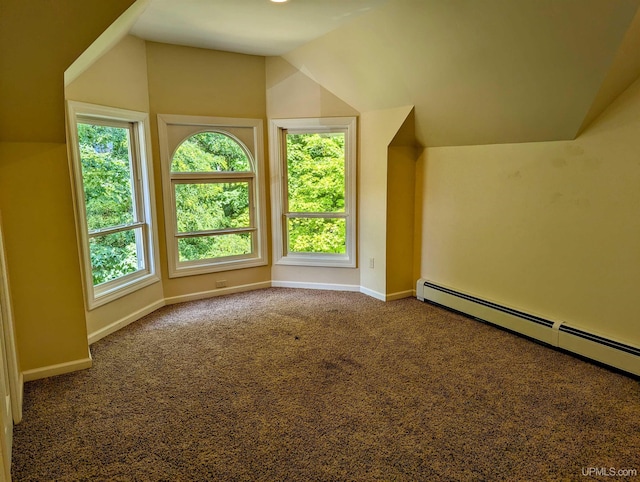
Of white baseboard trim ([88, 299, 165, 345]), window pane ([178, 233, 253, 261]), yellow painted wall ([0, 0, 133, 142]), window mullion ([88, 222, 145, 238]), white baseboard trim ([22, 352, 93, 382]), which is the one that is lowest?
white baseboard trim ([22, 352, 93, 382])

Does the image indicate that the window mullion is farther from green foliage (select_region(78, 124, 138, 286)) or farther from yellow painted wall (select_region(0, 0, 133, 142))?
yellow painted wall (select_region(0, 0, 133, 142))

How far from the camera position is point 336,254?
4754 mm

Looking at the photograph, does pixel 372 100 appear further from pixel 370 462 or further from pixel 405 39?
pixel 370 462

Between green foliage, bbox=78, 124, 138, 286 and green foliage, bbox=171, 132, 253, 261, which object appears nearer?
green foliage, bbox=78, 124, 138, 286

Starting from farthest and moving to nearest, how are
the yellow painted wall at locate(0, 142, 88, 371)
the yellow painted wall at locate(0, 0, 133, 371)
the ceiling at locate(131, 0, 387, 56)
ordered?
1. the ceiling at locate(131, 0, 387, 56)
2. the yellow painted wall at locate(0, 142, 88, 371)
3. the yellow painted wall at locate(0, 0, 133, 371)

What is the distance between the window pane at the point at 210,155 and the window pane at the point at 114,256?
824mm

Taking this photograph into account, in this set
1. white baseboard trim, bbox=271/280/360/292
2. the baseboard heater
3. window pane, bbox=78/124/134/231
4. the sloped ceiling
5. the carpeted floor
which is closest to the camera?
the carpeted floor

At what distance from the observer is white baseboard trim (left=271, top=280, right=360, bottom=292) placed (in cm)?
470

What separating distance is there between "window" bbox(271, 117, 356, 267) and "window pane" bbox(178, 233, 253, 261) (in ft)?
1.15

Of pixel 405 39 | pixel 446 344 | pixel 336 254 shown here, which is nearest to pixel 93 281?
pixel 336 254

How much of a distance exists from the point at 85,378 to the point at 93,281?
94cm

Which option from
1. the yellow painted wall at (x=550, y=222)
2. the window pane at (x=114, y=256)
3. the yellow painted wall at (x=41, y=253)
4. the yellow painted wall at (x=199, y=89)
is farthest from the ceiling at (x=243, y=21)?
the window pane at (x=114, y=256)

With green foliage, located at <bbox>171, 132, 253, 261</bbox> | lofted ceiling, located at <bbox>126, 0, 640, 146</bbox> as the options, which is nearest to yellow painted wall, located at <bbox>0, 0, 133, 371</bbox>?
lofted ceiling, located at <bbox>126, 0, 640, 146</bbox>

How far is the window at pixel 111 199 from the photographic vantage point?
3.31m
